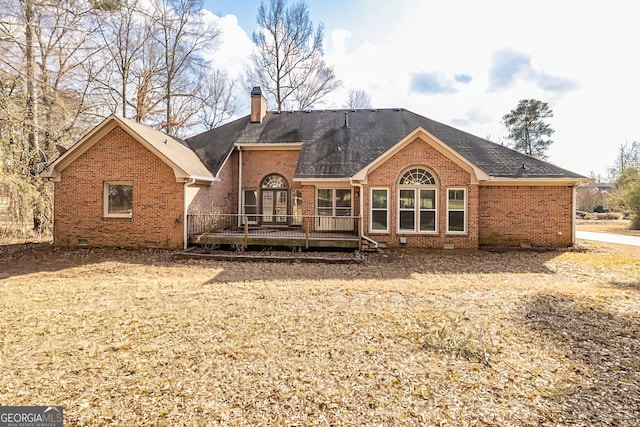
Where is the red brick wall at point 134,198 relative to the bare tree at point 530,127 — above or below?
below

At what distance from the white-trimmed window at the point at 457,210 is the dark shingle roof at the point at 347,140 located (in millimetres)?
2006

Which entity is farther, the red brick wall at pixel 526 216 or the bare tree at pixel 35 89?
the red brick wall at pixel 526 216

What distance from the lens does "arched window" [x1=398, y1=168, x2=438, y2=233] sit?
498 inches

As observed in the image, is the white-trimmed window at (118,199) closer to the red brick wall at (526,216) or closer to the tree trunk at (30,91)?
the tree trunk at (30,91)

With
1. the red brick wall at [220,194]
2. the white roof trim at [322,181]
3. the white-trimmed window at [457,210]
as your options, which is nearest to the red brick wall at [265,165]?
the red brick wall at [220,194]

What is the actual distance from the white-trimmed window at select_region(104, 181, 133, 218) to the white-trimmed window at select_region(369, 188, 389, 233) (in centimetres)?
951

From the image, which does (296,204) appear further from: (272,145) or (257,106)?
(257,106)

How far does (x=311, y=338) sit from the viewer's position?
4.87m

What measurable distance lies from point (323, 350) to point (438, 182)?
382 inches

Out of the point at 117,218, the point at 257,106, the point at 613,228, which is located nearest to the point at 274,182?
the point at 257,106

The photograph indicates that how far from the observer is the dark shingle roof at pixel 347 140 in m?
14.0

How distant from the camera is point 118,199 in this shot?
13.0 metres

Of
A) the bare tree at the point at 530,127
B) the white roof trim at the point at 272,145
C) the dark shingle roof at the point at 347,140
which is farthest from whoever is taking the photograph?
the bare tree at the point at 530,127

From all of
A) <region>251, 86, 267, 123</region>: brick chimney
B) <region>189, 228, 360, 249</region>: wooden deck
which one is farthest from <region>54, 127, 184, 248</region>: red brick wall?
<region>251, 86, 267, 123</region>: brick chimney
